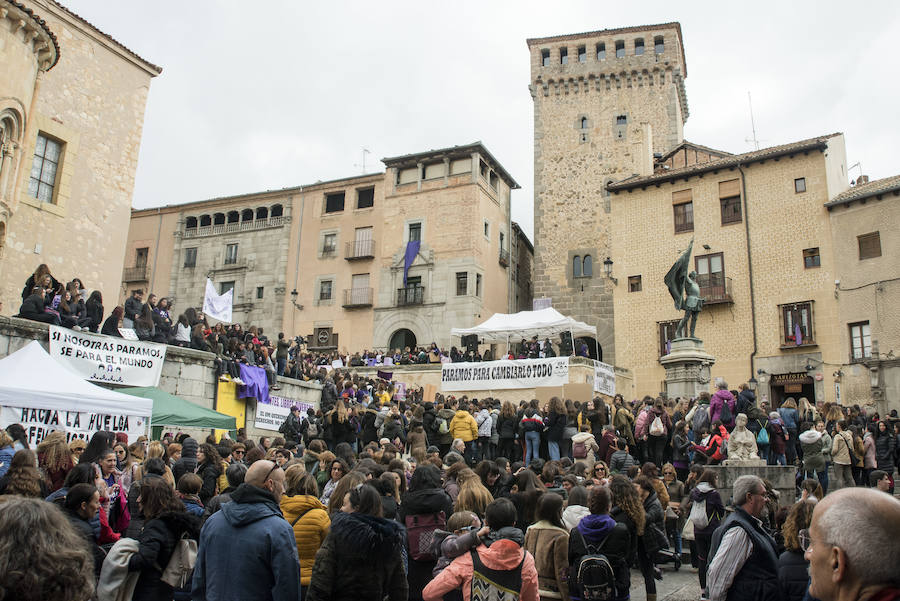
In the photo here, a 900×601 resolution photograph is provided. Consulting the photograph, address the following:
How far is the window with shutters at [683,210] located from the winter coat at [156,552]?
30.1 meters

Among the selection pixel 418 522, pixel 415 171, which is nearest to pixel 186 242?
pixel 415 171

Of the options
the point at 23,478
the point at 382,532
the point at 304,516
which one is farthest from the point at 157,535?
the point at 382,532

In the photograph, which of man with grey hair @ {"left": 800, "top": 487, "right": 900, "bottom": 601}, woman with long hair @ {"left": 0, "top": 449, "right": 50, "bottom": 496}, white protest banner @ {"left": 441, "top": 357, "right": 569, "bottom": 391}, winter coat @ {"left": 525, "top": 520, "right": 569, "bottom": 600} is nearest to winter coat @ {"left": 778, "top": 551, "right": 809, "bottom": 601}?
winter coat @ {"left": 525, "top": 520, "right": 569, "bottom": 600}

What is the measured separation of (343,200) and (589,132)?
14431mm

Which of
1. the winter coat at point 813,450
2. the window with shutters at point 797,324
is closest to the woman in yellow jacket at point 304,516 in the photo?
the winter coat at point 813,450

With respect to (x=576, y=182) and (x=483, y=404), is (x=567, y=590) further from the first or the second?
(x=576, y=182)

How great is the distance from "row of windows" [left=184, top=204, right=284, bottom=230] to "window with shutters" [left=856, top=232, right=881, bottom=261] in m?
29.7

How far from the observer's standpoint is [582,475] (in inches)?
387

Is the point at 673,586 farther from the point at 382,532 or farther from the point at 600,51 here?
the point at 600,51

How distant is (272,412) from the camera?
19000mm

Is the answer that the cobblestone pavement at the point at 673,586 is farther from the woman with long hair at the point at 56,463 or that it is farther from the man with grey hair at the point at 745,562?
the woman with long hair at the point at 56,463

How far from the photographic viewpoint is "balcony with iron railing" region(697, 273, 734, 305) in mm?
29750

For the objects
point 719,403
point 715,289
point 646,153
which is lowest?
point 719,403

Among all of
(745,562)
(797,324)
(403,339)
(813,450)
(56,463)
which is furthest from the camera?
(403,339)
